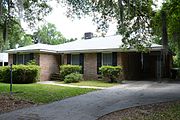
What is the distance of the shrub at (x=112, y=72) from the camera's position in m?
19.8

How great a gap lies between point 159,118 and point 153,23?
22.7 feet

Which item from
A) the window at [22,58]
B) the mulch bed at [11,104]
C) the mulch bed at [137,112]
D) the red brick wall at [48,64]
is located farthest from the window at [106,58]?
the mulch bed at [137,112]

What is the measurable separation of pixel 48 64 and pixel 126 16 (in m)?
11.7

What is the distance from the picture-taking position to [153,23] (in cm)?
1341

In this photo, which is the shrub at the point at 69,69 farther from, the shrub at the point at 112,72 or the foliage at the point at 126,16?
the foliage at the point at 126,16

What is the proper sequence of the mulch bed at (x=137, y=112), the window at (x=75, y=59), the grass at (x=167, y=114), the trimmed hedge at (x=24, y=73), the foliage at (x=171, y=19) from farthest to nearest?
the window at (x=75, y=59) < the trimmed hedge at (x=24, y=73) < the foliage at (x=171, y=19) < the mulch bed at (x=137, y=112) < the grass at (x=167, y=114)

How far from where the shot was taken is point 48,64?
23.5 metres

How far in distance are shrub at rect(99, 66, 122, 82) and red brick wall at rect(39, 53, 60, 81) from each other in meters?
5.47

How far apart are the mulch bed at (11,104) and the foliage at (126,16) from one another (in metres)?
5.65

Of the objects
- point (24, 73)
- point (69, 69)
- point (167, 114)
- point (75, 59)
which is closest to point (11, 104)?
point (167, 114)

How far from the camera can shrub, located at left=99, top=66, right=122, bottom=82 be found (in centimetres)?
1978

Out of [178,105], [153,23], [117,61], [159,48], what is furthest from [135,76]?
[178,105]

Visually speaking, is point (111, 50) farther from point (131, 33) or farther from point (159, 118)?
point (159, 118)

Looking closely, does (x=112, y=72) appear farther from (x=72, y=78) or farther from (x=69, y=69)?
(x=69, y=69)
